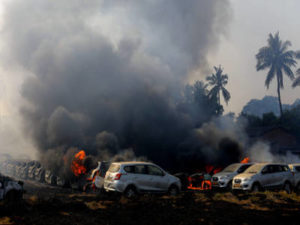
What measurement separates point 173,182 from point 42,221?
7346mm

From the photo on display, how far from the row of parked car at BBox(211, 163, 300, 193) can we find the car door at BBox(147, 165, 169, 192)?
430cm

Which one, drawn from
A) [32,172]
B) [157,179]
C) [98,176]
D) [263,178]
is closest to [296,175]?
[263,178]

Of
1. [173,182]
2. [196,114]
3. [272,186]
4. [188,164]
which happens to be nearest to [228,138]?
[188,164]

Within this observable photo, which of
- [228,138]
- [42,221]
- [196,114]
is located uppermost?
[196,114]

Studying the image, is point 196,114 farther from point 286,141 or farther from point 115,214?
point 115,214

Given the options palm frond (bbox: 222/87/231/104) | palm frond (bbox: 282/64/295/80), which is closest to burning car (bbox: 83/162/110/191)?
palm frond (bbox: 282/64/295/80)

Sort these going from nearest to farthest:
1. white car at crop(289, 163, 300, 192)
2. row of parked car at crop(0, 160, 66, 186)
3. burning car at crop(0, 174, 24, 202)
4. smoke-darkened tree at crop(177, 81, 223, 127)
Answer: burning car at crop(0, 174, 24, 202) < white car at crop(289, 163, 300, 192) < row of parked car at crop(0, 160, 66, 186) < smoke-darkened tree at crop(177, 81, 223, 127)

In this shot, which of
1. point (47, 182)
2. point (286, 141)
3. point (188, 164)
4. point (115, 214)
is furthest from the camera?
point (286, 141)

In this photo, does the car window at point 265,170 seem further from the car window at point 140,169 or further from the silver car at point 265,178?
the car window at point 140,169

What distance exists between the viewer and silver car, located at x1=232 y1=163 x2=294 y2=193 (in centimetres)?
1566

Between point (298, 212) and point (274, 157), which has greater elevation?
point (274, 157)

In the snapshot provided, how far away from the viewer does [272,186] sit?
53.1 feet

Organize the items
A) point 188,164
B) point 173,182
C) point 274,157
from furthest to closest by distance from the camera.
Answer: point 274,157 < point 188,164 < point 173,182

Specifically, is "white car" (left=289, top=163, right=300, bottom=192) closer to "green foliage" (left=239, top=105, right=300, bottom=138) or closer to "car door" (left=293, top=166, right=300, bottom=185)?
"car door" (left=293, top=166, right=300, bottom=185)
